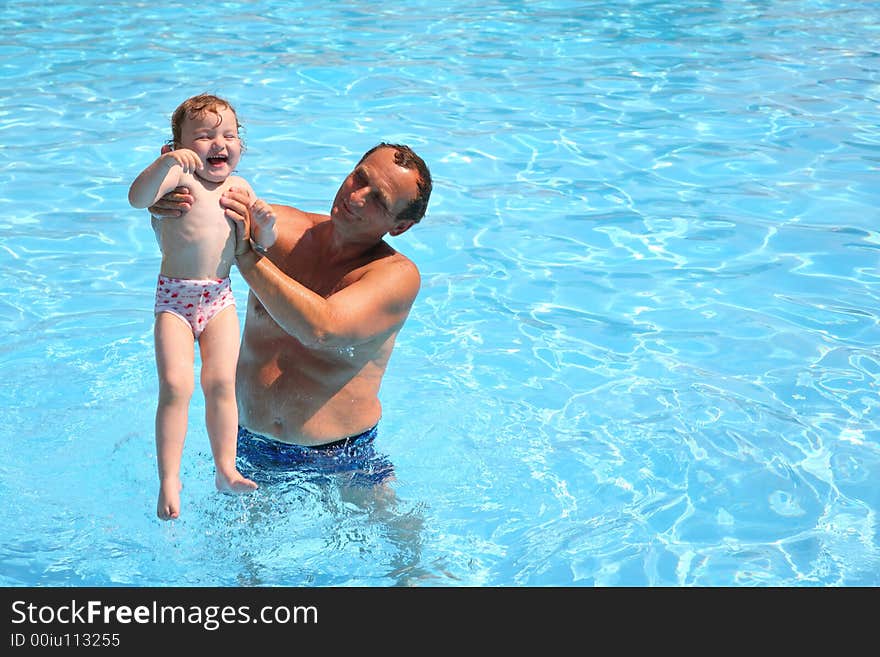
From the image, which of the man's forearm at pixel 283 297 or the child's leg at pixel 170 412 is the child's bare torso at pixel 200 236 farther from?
the child's leg at pixel 170 412

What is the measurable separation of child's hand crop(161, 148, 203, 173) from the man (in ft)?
1.81

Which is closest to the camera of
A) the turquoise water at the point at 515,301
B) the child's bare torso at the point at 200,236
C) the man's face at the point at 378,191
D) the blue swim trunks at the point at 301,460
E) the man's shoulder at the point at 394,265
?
the child's bare torso at the point at 200,236

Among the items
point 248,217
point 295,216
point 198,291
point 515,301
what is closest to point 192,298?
point 198,291

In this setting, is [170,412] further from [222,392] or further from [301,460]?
[301,460]

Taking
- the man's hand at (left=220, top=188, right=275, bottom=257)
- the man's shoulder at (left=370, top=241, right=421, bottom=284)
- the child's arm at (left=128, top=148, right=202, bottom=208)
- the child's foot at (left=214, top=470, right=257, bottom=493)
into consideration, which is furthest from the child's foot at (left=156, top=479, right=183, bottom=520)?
the man's shoulder at (left=370, top=241, right=421, bottom=284)

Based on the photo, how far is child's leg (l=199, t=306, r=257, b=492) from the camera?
11.7 feet

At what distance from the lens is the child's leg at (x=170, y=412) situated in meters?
3.46

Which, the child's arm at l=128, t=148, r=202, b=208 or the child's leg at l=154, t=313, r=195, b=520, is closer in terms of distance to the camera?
the child's arm at l=128, t=148, r=202, b=208

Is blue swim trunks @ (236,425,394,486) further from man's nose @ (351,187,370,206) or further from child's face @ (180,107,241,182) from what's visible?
child's face @ (180,107,241,182)

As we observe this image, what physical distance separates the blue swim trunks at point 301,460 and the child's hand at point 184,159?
116 cm

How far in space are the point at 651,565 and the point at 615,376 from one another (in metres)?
1.42

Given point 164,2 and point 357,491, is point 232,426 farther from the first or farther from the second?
point 164,2

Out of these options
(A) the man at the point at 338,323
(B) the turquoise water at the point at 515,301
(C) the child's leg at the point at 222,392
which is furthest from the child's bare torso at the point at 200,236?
(B) the turquoise water at the point at 515,301

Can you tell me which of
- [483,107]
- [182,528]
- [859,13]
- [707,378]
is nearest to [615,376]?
[707,378]
